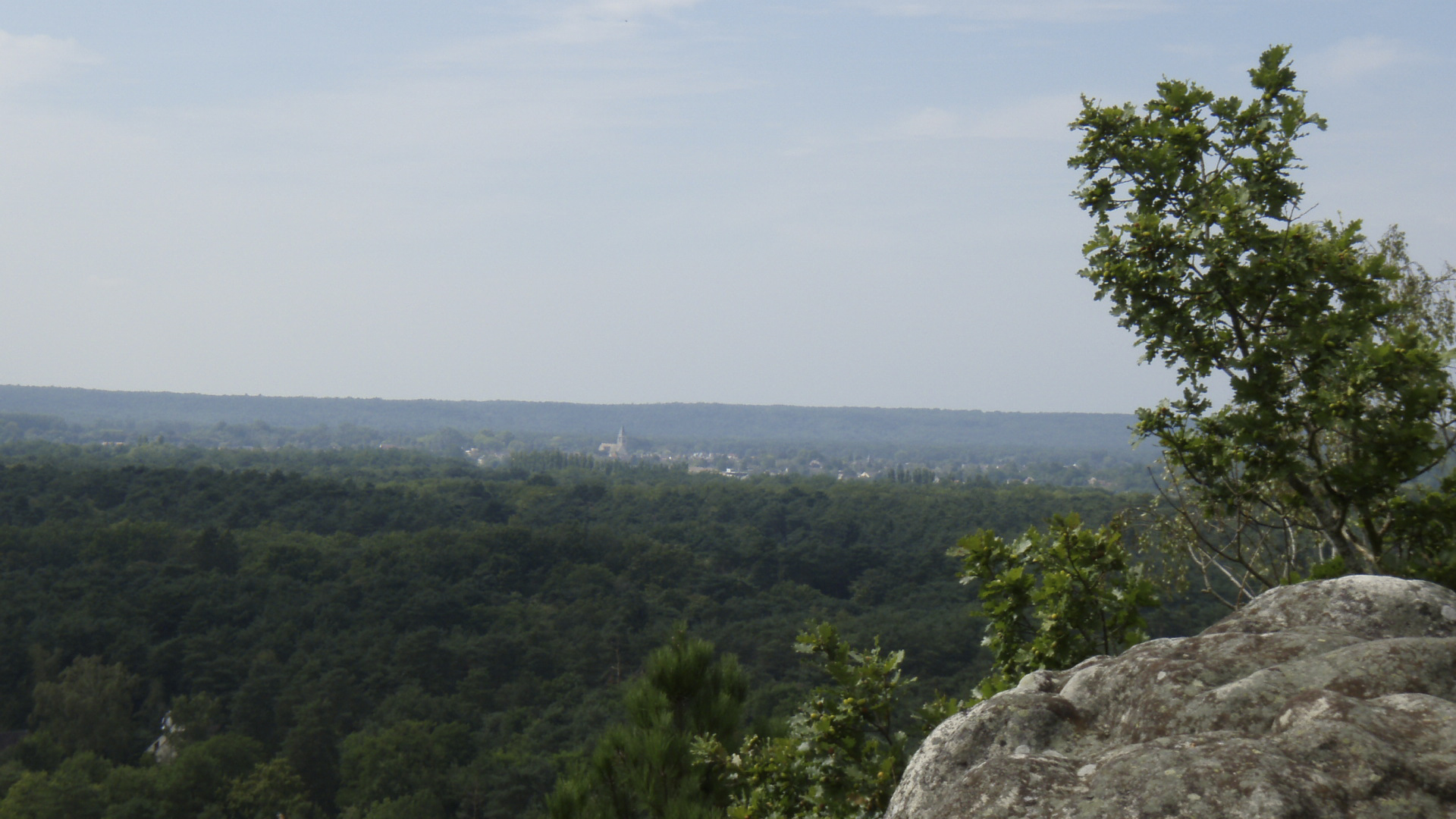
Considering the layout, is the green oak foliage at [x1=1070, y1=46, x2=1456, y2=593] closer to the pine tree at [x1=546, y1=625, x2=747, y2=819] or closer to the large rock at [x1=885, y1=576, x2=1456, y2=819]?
the large rock at [x1=885, y1=576, x2=1456, y2=819]

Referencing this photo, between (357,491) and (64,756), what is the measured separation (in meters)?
56.4

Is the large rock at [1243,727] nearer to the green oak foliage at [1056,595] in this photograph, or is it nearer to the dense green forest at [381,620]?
the green oak foliage at [1056,595]

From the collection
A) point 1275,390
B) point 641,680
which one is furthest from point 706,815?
point 1275,390

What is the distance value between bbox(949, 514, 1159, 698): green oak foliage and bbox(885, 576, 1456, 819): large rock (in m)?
0.86

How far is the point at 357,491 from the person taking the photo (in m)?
101

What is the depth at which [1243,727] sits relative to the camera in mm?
2938

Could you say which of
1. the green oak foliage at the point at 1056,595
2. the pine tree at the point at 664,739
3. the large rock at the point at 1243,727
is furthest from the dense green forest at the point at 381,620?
the large rock at the point at 1243,727

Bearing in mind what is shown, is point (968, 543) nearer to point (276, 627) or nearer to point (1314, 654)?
point (1314, 654)

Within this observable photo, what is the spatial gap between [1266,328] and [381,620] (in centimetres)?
6650

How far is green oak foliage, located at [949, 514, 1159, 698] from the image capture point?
15.6 ft

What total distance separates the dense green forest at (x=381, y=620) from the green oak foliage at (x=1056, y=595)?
12.5 feet

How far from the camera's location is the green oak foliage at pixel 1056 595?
4766 millimetres

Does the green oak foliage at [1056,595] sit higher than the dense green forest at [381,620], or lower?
higher

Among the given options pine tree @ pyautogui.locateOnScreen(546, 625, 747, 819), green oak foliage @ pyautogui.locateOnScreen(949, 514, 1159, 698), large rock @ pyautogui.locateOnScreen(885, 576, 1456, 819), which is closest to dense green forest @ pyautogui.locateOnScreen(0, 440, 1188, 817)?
pine tree @ pyautogui.locateOnScreen(546, 625, 747, 819)
